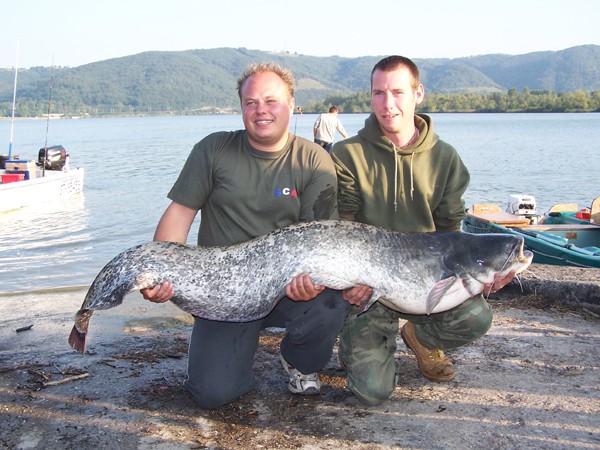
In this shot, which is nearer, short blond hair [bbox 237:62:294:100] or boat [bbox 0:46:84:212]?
short blond hair [bbox 237:62:294:100]

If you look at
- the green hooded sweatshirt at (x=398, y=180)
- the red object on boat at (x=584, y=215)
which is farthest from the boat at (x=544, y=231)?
the green hooded sweatshirt at (x=398, y=180)

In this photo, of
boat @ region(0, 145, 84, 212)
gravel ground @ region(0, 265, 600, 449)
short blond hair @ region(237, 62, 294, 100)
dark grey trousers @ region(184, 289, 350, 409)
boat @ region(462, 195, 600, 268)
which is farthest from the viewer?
boat @ region(0, 145, 84, 212)

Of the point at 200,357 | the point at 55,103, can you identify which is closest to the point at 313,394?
the point at 200,357

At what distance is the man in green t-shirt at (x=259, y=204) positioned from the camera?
14.5ft

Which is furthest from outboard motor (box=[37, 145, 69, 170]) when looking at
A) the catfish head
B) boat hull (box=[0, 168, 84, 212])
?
the catfish head

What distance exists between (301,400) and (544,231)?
25.5ft

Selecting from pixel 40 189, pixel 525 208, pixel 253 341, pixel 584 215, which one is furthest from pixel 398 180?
pixel 40 189

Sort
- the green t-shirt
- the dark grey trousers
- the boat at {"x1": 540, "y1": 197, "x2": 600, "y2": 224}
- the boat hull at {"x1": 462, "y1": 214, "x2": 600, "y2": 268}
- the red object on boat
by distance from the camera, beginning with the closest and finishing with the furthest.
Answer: the dark grey trousers < the green t-shirt < the boat hull at {"x1": 462, "y1": 214, "x2": 600, "y2": 268} < the boat at {"x1": 540, "y1": 197, "x2": 600, "y2": 224} < the red object on boat

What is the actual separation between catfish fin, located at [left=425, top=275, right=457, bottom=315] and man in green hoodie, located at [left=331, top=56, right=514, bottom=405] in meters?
0.43

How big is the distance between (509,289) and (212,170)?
3774mm

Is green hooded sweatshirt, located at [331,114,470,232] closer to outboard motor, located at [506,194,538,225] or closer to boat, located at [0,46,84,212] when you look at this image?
outboard motor, located at [506,194,538,225]

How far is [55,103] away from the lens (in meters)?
162

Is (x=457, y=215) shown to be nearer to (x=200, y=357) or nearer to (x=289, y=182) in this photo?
(x=289, y=182)

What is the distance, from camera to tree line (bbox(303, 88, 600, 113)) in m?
121
